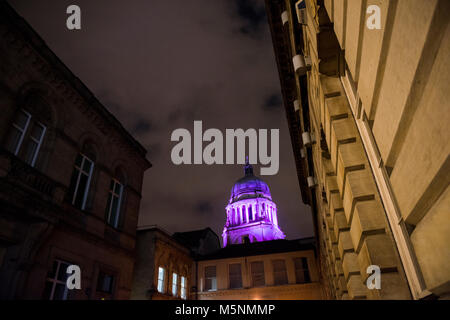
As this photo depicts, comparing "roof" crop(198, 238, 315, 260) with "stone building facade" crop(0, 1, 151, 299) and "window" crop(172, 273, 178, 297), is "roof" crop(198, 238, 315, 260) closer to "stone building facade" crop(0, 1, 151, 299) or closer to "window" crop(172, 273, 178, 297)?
"window" crop(172, 273, 178, 297)

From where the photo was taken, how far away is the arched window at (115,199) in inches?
714

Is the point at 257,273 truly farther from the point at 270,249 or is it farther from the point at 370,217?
the point at 370,217

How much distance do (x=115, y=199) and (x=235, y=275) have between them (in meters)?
25.0

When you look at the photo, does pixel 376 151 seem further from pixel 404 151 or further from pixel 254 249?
pixel 254 249

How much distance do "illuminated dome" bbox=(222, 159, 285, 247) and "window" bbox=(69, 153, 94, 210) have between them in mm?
58127

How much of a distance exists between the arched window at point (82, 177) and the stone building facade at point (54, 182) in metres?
0.06

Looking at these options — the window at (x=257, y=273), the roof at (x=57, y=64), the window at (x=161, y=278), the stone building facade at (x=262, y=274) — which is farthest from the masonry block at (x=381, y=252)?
the window at (x=257, y=273)

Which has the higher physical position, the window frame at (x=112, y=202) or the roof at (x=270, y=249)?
the roof at (x=270, y=249)

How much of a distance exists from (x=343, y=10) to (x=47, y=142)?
1442cm

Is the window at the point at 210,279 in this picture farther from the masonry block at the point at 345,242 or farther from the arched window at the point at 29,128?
the masonry block at the point at 345,242
